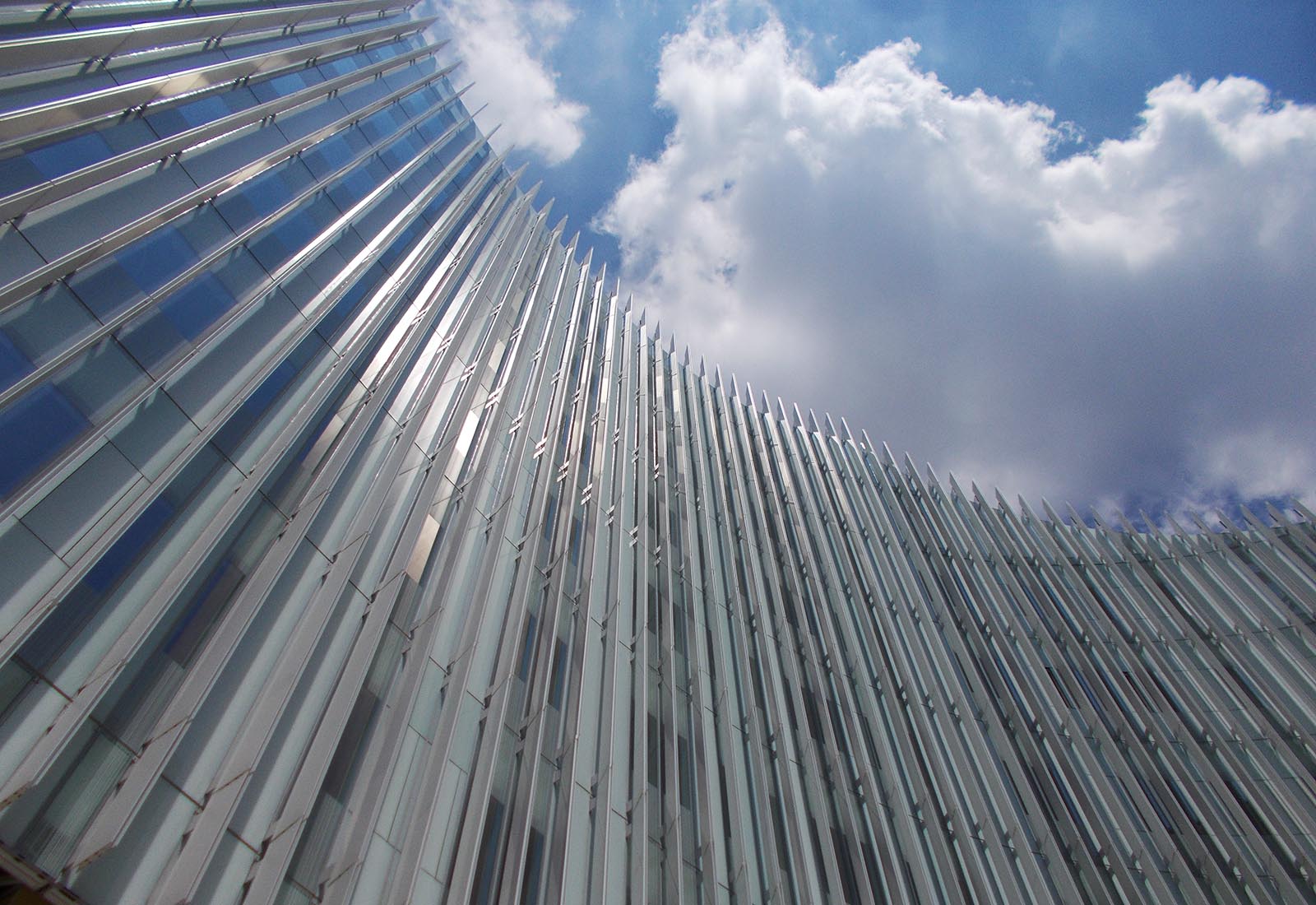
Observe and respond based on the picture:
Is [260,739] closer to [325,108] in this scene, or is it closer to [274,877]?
[274,877]

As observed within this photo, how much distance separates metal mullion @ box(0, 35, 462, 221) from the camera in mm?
→ 10125

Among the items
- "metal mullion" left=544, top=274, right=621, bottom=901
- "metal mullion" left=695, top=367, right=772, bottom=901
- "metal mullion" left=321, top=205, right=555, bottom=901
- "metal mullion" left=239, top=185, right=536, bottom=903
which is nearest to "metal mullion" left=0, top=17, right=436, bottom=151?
"metal mullion" left=321, top=205, right=555, bottom=901

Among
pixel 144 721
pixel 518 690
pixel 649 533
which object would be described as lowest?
pixel 144 721

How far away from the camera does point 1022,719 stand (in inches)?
886

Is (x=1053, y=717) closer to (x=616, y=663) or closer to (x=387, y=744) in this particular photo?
(x=616, y=663)

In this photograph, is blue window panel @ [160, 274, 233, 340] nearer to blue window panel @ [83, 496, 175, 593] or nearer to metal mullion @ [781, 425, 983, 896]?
blue window panel @ [83, 496, 175, 593]

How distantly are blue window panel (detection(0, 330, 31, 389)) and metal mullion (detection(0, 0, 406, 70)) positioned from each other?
16.0 feet

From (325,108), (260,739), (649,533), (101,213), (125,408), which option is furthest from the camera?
(649,533)

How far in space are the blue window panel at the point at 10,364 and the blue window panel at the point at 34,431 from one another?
8.3 inches

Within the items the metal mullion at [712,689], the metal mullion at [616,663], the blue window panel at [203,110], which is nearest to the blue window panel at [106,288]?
the blue window panel at [203,110]

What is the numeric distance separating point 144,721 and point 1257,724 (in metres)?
27.6

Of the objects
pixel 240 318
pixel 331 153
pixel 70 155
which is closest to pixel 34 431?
pixel 240 318

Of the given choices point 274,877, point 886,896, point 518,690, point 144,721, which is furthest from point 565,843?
point 886,896

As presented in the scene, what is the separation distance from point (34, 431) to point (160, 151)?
21.5 ft
